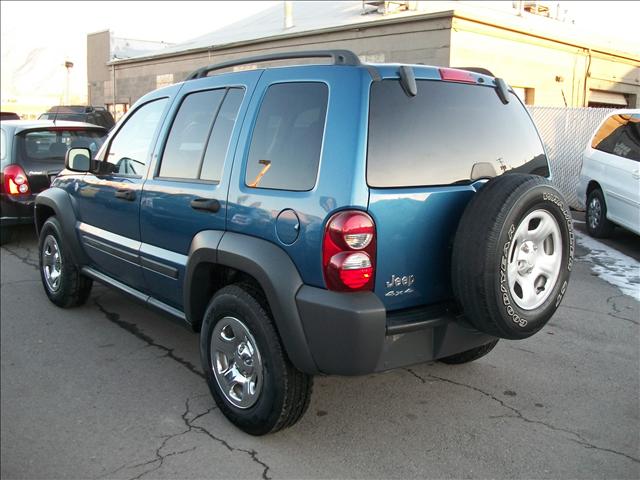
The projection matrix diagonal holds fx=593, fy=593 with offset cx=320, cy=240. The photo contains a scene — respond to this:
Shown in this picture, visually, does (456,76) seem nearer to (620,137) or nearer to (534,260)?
(534,260)

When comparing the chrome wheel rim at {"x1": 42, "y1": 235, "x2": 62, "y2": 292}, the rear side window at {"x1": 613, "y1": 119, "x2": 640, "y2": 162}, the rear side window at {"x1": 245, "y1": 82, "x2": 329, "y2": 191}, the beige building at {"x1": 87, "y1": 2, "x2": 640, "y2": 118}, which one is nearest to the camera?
the rear side window at {"x1": 245, "y1": 82, "x2": 329, "y2": 191}

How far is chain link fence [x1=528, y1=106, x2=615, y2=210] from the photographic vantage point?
11453mm

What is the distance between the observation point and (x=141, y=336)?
485 cm

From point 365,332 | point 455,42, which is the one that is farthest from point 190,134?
point 455,42

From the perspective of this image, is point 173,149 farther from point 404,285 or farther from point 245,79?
point 404,285

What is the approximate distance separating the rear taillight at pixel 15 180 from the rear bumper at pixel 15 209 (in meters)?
0.09

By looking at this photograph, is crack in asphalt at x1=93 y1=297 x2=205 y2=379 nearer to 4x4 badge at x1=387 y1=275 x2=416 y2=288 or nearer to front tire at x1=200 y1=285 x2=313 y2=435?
front tire at x1=200 y1=285 x2=313 y2=435

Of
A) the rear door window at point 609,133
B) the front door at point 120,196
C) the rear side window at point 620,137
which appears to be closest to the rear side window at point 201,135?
the front door at point 120,196

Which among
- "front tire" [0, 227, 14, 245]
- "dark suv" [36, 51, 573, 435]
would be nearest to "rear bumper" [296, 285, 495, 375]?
"dark suv" [36, 51, 573, 435]

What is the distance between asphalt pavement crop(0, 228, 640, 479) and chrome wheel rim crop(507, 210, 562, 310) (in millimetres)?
819

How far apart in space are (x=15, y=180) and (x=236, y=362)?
5529 millimetres

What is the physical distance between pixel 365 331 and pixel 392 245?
1.41ft

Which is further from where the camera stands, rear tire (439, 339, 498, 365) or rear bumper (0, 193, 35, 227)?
rear bumper (0, 193, 35, 227)

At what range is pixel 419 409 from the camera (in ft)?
11.7
